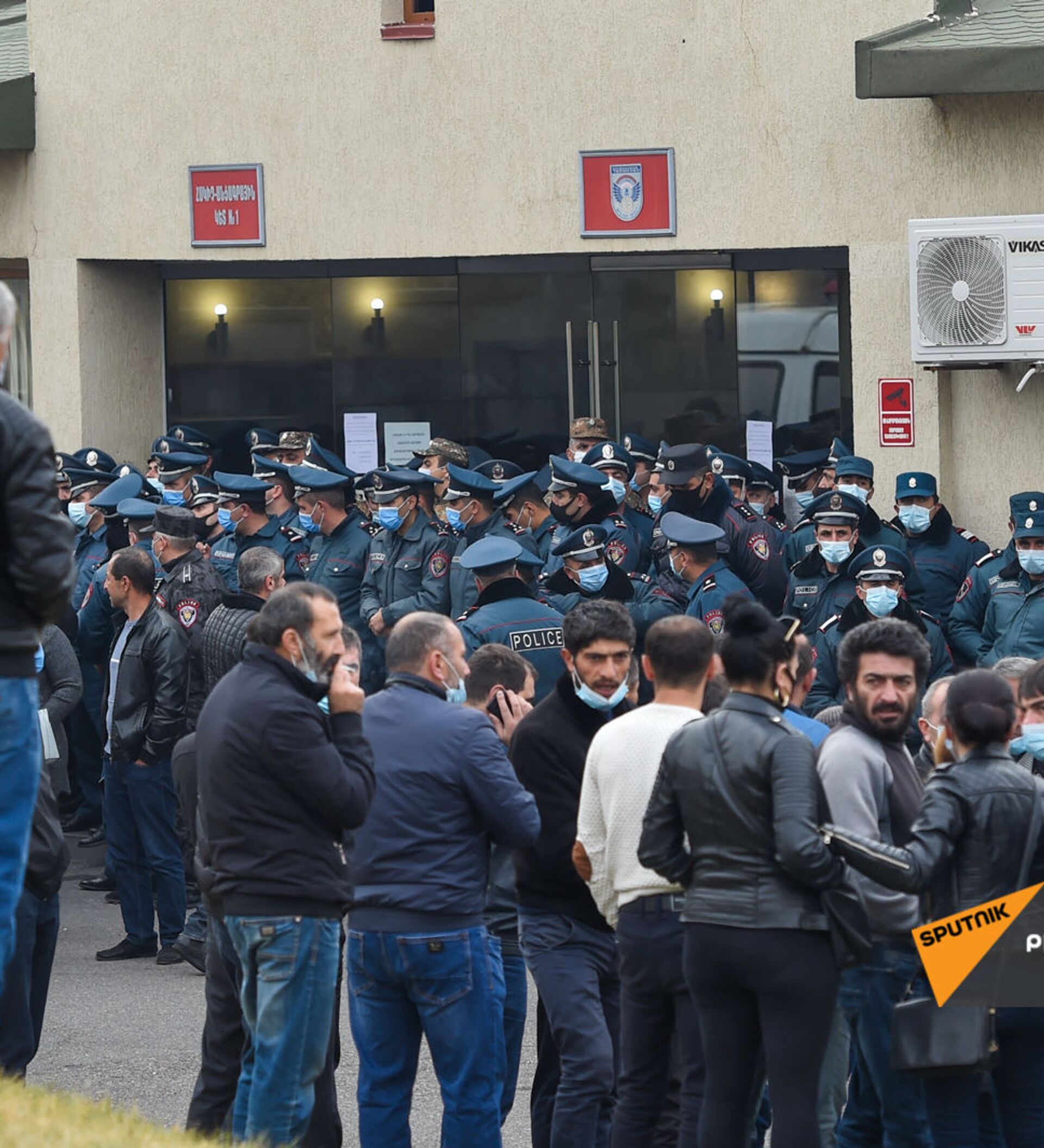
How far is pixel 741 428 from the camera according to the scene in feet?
47.2

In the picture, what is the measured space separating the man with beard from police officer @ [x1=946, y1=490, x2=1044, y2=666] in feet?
15.4

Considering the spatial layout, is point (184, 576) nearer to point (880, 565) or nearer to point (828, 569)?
point (828, 569)

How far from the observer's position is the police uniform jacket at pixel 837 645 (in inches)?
384

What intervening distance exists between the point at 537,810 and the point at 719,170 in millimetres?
7814

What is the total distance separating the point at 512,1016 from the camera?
21.7 ft

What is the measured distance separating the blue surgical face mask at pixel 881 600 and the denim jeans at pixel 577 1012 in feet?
12.8

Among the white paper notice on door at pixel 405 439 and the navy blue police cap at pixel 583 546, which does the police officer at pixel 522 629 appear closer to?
the navy blue police cap at pixel 583 546

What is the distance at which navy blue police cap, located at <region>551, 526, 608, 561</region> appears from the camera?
1019 cm

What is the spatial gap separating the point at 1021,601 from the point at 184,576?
4.39 m

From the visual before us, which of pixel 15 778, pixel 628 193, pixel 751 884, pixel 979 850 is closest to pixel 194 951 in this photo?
pixel 751 884

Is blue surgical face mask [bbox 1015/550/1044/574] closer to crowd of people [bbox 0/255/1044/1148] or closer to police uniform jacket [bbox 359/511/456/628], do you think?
A: crowd of people [bbox 0/255/1044/1148]

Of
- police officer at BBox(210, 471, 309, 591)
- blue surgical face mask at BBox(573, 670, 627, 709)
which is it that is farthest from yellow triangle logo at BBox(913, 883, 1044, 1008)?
police officer at BBox(210, 471, 309, 591)

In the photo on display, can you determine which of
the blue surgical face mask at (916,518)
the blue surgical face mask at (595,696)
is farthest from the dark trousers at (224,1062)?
the blue surgical face mask at (916,518)

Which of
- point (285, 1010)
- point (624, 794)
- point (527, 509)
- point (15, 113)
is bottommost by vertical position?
point (285, 1010)
